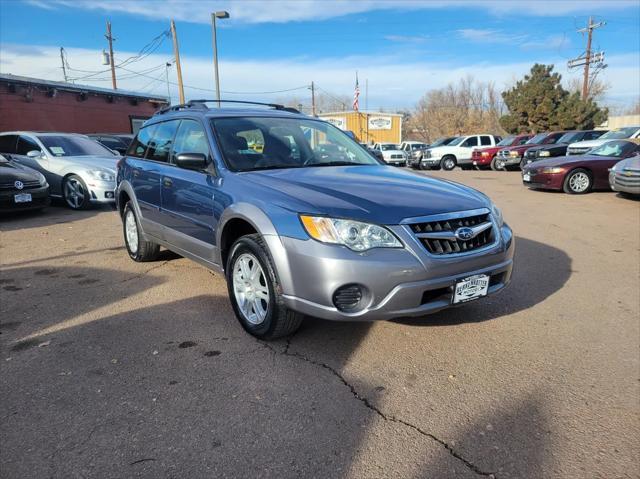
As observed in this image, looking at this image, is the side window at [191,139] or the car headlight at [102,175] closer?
the side window at [191,139]

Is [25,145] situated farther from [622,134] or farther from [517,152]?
[622,134]

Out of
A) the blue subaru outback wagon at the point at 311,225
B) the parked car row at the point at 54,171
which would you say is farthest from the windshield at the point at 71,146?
the blue subaru outback wagon at the point at 311,225

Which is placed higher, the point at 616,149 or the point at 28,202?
the point at 616,149

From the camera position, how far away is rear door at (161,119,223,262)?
371 centimetres

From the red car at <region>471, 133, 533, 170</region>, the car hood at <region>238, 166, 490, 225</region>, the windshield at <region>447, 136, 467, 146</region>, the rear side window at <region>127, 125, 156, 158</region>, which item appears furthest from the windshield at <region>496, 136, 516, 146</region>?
the car hood at <region>238, 166, 490, 225</region>

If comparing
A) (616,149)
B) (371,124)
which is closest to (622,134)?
(616,149)

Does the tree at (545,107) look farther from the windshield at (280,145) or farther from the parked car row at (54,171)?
the windshield at (280,145)

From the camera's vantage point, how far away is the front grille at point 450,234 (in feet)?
9.48

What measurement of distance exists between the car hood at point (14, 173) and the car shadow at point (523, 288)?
784 centimetres

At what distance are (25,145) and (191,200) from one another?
8359mm

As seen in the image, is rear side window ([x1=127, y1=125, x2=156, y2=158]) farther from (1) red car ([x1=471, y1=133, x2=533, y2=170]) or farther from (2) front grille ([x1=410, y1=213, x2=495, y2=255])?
(1) red car ([x1=471, y1=133, x2=533, y2=170])

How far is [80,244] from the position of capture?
6.56 meters

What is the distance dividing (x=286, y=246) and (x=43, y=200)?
771cm

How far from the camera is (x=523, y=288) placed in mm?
4586
